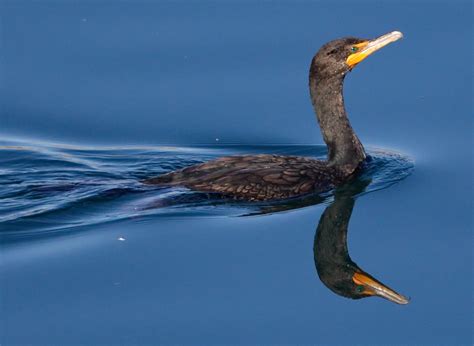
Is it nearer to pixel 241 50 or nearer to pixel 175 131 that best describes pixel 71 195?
pixel 175 131

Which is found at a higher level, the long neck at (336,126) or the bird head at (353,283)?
the long neck at (336,126)

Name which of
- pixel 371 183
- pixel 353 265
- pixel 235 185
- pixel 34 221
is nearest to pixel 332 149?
pixel 371 183

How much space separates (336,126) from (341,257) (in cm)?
220

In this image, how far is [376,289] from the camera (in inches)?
399

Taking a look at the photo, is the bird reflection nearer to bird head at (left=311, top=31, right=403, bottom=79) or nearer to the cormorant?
the cormorant

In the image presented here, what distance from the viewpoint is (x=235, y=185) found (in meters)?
11.9

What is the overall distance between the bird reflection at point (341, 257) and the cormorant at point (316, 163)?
246mm

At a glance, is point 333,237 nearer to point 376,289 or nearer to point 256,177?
point 256,177

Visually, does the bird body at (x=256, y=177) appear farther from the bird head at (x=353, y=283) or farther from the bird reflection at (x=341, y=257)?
the bird head at (x=353, y=283)

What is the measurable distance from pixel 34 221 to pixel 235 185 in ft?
6.58

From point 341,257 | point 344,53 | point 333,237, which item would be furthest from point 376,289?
point 344,53

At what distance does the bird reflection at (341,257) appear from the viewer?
1016 cm

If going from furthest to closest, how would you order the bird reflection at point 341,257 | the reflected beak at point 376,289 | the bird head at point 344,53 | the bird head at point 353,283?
the bird head at point 344,53 < the bird reflection at point 341,257 < the bird head at point 353,283 < the reflected beak at point 376,289

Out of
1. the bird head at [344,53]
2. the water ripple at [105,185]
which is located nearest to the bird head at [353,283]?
the water ripple at [105,185]
